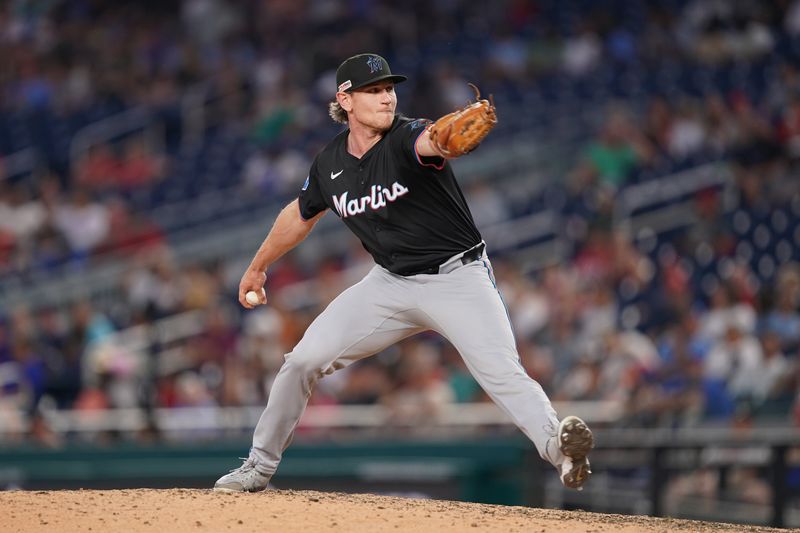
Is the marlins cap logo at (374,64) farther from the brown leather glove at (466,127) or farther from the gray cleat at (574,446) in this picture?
the gray cleat at (574,446)

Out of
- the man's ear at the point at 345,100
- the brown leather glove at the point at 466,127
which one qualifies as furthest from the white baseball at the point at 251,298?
the brown leather glove at the point at 466,127

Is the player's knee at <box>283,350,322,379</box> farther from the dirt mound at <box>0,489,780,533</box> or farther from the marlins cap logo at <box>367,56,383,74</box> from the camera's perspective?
the marlins cap logo at <box>367,56,383,74</box>

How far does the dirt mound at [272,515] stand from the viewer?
4863 millimetres

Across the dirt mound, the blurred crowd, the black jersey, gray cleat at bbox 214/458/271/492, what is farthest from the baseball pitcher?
the blurred crowd

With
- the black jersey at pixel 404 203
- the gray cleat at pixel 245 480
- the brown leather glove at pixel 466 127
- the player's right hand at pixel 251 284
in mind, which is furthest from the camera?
the player's right hand at pixel 251 284

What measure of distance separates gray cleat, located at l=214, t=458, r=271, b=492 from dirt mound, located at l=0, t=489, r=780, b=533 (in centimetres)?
6

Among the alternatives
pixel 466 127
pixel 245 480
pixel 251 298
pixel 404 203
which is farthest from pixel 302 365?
pixel 466 127

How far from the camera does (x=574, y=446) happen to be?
4.85 metres

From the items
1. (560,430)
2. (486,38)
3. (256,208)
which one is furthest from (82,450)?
(486,38)

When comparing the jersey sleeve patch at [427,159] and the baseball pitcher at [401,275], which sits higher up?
the jersey sleeve patch at [427,159]

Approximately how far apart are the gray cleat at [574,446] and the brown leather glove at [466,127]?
3.54 ft

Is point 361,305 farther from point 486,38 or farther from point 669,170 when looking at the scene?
point 486,38

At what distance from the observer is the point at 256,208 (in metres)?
13.9

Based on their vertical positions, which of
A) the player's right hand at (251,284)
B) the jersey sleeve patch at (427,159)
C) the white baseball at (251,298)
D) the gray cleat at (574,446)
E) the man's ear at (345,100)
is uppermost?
the man's ear at (345,100)
